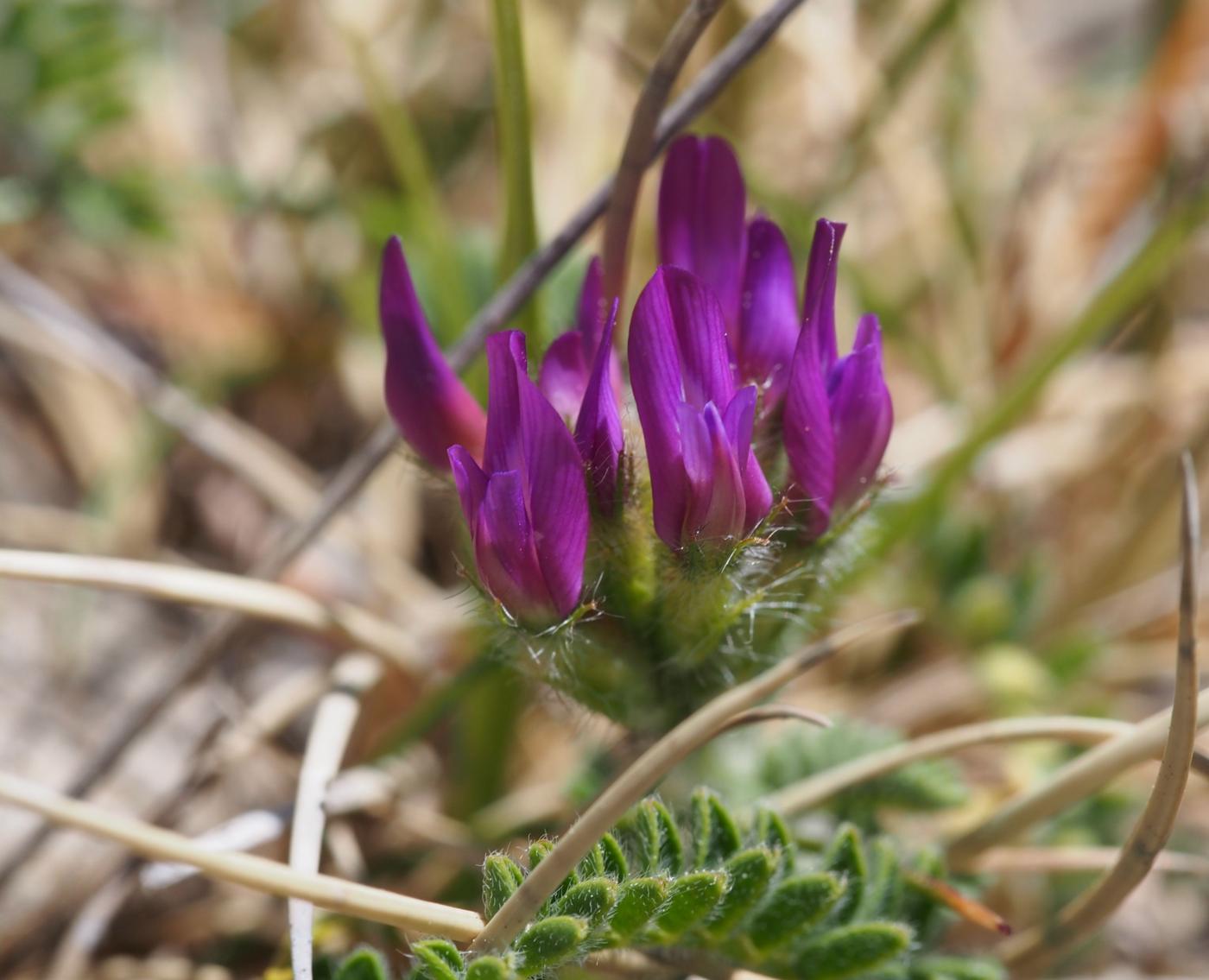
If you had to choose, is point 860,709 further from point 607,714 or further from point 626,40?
point 626,40

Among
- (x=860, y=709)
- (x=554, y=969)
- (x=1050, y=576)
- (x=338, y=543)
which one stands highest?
(x=338, y=543)

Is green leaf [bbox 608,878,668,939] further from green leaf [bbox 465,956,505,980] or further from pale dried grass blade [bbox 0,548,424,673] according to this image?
pale dried grass blade [bbox 0,548,424,673]

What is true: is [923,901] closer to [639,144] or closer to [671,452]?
[671,452]

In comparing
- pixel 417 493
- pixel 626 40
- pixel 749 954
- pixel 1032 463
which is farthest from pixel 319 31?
pixel 749 954

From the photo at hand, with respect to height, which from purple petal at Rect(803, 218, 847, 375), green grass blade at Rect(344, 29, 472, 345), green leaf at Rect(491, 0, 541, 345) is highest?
green grass blade at Rect(344, 29, 472, 345)

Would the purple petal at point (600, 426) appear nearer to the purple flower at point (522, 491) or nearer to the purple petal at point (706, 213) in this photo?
the purple flower at point (522, 491)

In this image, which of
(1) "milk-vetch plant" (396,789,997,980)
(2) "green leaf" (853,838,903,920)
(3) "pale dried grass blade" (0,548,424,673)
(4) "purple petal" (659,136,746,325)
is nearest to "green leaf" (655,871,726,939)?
(1) "milk-vetch plant" (396,789,997,980)

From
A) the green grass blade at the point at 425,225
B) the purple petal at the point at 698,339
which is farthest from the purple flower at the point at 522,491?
the green grass blade at the point at 425,225
